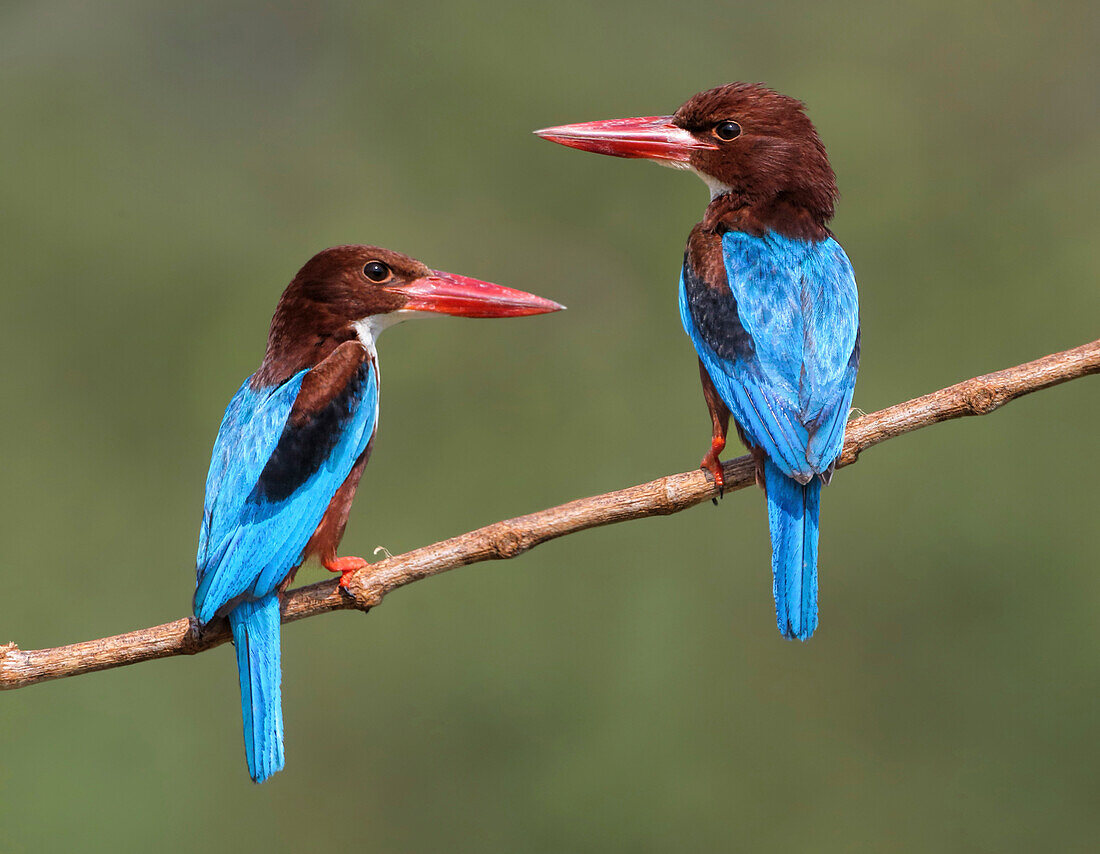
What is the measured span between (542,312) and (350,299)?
1.51ft

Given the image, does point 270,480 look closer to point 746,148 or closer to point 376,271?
point 376,271

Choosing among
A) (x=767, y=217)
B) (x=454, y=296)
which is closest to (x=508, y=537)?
(x=454, y=296)

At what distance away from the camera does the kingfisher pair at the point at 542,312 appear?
253cm

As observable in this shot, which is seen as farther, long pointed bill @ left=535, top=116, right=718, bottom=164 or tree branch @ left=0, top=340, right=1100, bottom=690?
long pointed bill @ left=535, top=116, right=718, bottom=164

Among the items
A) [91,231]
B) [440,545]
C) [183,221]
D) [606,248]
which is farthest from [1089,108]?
[440,545]

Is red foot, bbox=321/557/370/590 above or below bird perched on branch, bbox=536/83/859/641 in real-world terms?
below

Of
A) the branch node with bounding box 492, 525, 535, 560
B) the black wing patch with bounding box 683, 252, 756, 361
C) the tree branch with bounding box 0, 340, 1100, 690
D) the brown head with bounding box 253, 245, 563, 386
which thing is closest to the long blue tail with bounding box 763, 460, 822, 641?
the tree branch with bounding box 0, 340, 1100, 690

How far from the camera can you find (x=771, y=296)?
2859 mm

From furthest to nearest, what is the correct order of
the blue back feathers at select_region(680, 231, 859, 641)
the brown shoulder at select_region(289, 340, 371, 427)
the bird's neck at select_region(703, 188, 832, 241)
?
the bird's neck at select_region(703, 188, 832, 241) → the brown shoulder at select_region(289, 340, 371, 427) → the blue back feathers at select_region(680, 231, 859, 641)

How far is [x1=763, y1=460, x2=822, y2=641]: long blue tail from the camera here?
8.25 feet

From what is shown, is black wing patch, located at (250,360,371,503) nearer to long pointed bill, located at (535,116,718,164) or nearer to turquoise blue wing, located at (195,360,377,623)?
turquoise blue wing, located at (195,360,377,623)

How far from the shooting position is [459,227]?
7.07m

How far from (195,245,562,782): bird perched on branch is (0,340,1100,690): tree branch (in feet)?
0.21

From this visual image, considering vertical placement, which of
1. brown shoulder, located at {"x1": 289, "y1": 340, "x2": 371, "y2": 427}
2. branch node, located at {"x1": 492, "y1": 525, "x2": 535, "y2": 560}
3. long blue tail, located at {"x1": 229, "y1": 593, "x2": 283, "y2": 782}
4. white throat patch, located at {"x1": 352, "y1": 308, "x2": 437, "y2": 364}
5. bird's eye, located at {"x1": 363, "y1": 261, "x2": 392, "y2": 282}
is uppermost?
bird's eye, located at {"x1": 363, "y1": 261, "x2": 392, "y2": 282}
